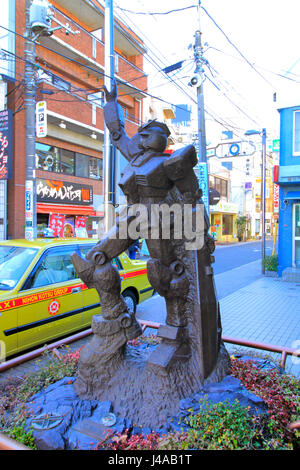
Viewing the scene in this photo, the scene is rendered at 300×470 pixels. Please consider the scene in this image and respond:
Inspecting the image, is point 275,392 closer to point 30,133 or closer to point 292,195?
point 30,133

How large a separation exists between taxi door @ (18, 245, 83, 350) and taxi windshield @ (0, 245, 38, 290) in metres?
0.14

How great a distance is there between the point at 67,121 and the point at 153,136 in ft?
39.9

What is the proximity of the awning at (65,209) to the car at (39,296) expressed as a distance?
8.71 metres

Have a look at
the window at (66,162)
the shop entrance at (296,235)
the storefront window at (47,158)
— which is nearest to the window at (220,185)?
the window at (66,162)

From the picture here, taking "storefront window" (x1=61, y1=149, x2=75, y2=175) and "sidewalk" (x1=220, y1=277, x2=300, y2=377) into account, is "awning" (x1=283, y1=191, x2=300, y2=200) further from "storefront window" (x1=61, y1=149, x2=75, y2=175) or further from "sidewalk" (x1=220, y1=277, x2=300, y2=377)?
"storefront window" (x1=61, y1=149, x2=75, y2=175)

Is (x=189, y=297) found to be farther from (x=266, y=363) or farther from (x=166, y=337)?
(x=266, y=363)

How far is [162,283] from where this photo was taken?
2.88 metres

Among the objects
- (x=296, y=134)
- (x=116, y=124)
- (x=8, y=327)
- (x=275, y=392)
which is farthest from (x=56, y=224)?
(x=275, y=392)

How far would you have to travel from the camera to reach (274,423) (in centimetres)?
234

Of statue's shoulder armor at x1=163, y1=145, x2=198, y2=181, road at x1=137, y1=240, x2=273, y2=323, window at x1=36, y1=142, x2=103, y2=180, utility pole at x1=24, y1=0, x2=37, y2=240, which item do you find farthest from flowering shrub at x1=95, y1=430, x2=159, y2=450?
window at x1=36, y1=142, x2=103, y2=180

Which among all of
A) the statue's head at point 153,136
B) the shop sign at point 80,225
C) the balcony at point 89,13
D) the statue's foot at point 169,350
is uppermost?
the balcony at point 89,13

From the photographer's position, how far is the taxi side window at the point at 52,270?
4.41 meters

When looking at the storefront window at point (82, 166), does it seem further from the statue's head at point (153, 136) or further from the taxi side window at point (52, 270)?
the statue's head at point (153, 136)

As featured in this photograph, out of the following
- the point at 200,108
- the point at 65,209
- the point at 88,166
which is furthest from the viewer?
the point at 88,166
